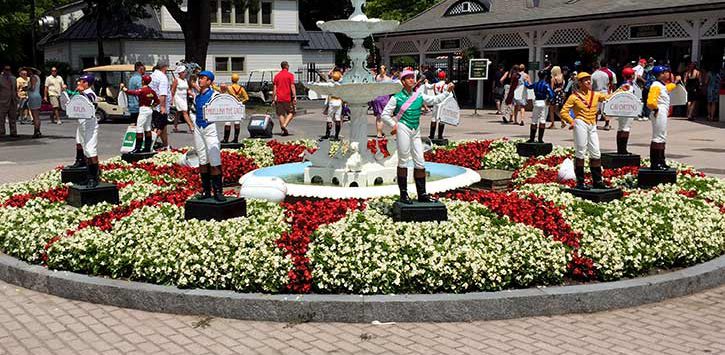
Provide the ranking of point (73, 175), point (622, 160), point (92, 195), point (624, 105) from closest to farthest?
1. point (92, 195)
2. point (624, 105)
3. point (73, 175)
4. point (622, 160)

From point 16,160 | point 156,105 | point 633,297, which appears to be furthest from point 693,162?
point 16,160

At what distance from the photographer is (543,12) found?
104 ft

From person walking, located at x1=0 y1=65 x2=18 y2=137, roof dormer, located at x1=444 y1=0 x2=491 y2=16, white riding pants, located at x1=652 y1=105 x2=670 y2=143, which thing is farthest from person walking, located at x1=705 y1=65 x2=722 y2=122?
person walking, located at x1=0 y1=65 x2=18 y2=137

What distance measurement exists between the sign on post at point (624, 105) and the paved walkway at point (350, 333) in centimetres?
318

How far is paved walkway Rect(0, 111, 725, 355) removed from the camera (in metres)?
5.73

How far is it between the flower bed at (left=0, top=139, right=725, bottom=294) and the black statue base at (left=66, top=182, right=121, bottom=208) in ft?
0.72

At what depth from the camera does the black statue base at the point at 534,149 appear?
13711mm

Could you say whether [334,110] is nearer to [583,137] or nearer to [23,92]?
[583,137]

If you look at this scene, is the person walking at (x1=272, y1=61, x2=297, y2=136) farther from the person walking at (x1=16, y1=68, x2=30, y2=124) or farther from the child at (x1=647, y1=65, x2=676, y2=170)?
the child at (x1=647, y1=65, x2=676, y2=170)

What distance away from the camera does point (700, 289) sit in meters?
7.25

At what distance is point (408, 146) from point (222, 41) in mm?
41539

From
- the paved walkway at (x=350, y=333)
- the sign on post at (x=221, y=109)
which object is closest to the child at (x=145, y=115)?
the sign on post at (x=221, y=109)

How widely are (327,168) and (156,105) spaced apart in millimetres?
5477

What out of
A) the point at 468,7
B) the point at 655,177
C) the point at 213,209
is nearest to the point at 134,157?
the point at 213,209
